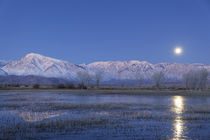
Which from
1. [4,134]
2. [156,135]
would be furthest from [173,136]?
[4,134]

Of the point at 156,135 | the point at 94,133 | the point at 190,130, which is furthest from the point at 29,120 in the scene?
the point at 190,130

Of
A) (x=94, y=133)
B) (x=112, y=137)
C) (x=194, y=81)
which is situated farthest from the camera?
(x=194, y=81)

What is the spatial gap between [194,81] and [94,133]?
436 feet

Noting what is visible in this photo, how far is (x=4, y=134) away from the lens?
691 inches

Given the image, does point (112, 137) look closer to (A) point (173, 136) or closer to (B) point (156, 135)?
(B) point (156, 135)

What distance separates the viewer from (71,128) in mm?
20109

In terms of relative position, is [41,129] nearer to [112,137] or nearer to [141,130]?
[112,137]

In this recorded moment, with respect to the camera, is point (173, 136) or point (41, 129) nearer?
point (173, 136)

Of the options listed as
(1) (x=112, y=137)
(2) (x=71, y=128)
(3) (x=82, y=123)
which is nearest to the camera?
(1) (x=112, y=137)

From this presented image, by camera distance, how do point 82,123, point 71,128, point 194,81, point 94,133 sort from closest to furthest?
point 94,133 → point 71,128 → point 82,123 → point 194,81

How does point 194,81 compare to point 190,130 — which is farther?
point 194,81

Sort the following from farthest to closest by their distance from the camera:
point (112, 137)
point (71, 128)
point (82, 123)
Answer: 1. point (82, 123)
2. point (71, 128)
3. point (112, 137)

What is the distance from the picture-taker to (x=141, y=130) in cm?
1980

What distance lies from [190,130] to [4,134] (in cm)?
1456
